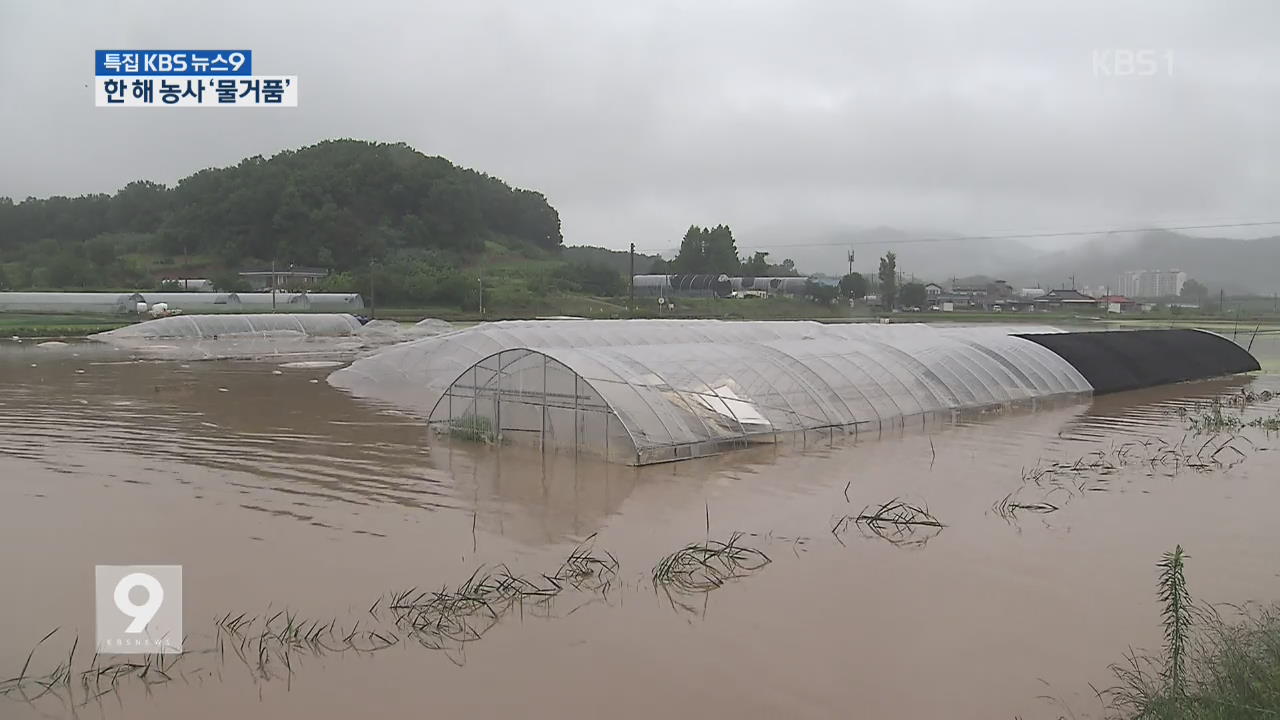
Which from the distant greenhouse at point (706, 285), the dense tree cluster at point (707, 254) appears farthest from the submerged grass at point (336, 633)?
the dense tree cluster at point (707, 254)

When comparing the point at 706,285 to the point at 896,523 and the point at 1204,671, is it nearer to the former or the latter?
the point at 896,523

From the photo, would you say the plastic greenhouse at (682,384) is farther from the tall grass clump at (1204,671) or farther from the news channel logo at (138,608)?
the tall grass clump at (1204,671)

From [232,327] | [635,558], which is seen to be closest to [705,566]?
[635,558]

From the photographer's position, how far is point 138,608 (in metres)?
→ 6.57

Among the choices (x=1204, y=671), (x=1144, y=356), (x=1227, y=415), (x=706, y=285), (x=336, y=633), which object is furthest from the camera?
(x=706, y=285)

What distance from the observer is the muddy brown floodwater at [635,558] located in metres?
5.44

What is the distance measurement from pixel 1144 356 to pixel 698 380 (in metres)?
15.2

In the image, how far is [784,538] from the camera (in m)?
8.37

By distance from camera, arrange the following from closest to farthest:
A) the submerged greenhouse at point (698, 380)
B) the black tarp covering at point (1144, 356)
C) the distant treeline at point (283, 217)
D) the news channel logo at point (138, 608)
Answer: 1. the news channel logo at point (138, 608)
2. the submerged greenhouse at point (698, 380)
3. the black tarp covering at point (1144, 356)
4. the distant treeline at point (283, 217)

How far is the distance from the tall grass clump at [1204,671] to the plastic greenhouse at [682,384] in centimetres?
607

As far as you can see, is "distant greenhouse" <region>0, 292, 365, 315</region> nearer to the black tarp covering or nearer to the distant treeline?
the distant treeline

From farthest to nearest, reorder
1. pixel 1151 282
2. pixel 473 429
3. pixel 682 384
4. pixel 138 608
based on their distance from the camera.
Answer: pixel 1151 282
pixel 473 429
pixel 682 384
pixel 138 608

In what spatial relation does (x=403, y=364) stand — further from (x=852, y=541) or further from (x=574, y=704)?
(x=574, y=704)

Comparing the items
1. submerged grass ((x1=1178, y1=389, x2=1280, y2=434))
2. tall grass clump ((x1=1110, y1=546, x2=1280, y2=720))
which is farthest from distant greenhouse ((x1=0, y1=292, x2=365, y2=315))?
tall grass clump ((x1=1110, y1=546, x2=1280, y2=720))
